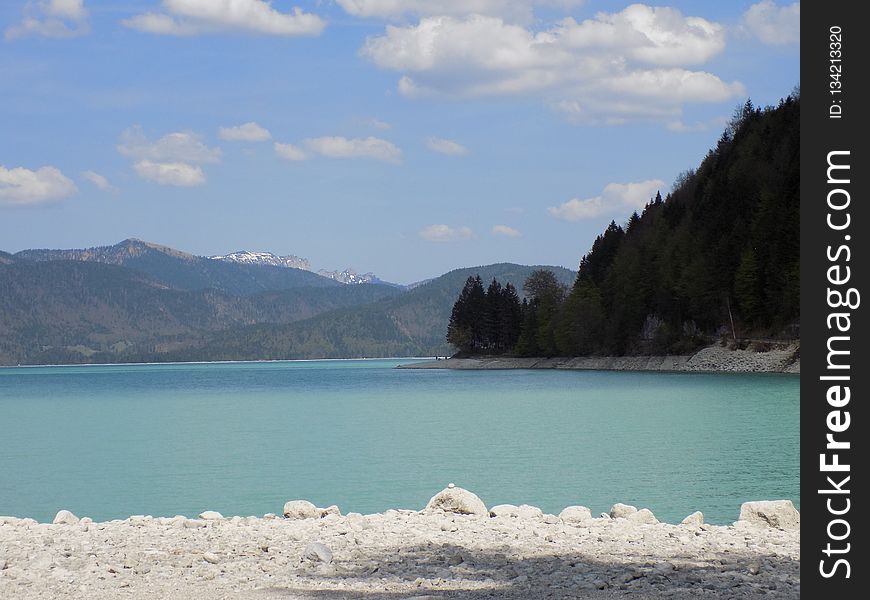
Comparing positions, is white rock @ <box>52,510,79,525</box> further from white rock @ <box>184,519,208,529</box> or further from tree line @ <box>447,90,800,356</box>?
tree line @ <box>447,90,800,356</box>

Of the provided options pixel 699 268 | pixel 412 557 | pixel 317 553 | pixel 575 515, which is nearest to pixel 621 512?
pixel 575 515

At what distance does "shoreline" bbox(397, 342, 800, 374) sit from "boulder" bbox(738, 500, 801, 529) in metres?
73.7

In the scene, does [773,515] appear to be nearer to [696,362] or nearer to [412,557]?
[412,557]

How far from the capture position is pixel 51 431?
179 feet

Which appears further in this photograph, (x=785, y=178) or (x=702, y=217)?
(x=702, y=217)

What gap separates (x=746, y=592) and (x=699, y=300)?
337ft

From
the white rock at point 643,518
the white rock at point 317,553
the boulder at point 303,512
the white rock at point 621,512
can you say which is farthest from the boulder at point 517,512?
the white rock at point 317,553

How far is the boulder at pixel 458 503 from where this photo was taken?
17.4m

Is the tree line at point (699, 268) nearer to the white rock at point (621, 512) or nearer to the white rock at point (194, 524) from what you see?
the white rock at point (621, 512)

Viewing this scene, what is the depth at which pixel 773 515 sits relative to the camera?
1656 cm

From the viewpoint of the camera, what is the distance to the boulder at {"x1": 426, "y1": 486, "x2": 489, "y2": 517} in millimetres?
17406

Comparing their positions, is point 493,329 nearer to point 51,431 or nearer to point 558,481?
point 51,431

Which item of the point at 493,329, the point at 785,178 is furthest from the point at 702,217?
the point at 493,329

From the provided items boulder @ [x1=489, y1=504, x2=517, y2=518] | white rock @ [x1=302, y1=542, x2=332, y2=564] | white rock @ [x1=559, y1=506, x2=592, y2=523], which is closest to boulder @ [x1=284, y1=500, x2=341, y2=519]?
boulder @ [x1=489, y1=504, x2=517, y2=518]
